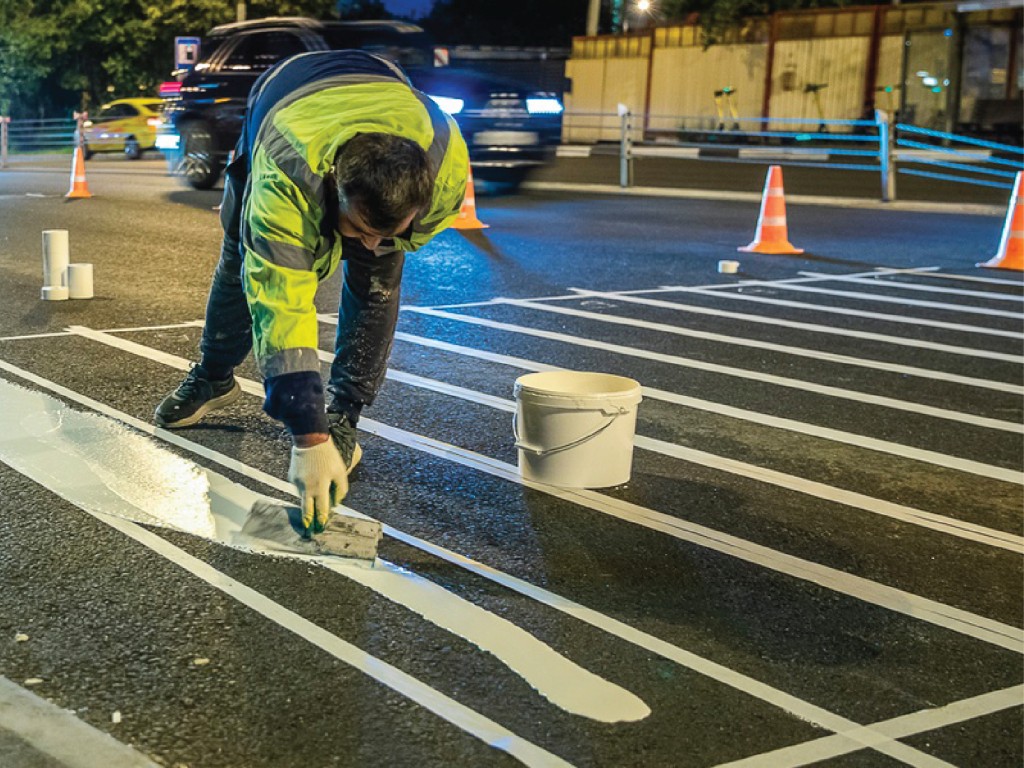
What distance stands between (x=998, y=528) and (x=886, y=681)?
4.76ft

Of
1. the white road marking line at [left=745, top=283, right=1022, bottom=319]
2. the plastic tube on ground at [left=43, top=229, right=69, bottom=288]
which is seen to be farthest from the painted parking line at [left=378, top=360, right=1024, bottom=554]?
the white road marking line at [left=745, top=283, right=1022, bottom=319]

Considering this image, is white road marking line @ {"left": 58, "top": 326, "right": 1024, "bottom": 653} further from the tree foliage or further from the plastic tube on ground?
the tree foliage

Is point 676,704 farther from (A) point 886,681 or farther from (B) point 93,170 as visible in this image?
(B) point 93,170

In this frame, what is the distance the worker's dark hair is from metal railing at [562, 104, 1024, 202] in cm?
1493

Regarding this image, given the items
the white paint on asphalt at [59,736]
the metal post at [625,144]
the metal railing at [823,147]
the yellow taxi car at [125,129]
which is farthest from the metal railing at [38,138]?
the white paint on asphalt at [59,736]

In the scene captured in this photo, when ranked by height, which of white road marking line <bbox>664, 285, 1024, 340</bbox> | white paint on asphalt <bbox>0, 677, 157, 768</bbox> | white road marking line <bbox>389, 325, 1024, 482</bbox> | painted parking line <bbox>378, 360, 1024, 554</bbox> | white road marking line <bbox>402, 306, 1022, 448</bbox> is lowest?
white paint on asphalt <bbox>0, 677, 157, 768</bbox>

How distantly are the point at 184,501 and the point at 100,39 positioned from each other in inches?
1605

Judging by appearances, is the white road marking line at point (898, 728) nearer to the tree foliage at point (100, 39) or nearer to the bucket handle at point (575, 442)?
the bucket handle at point (575, 442)

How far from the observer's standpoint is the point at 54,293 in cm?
841

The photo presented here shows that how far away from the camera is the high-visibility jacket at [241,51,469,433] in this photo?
3473 mm

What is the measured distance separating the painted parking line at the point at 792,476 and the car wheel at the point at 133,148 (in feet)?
87.1

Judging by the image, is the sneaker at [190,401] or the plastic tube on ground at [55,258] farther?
the plastic tube on ground at [55,258]

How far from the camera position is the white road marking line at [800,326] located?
297 inches

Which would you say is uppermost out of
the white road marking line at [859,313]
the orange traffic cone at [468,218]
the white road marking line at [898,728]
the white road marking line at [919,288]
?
the orange traffic cone at [468,218]
